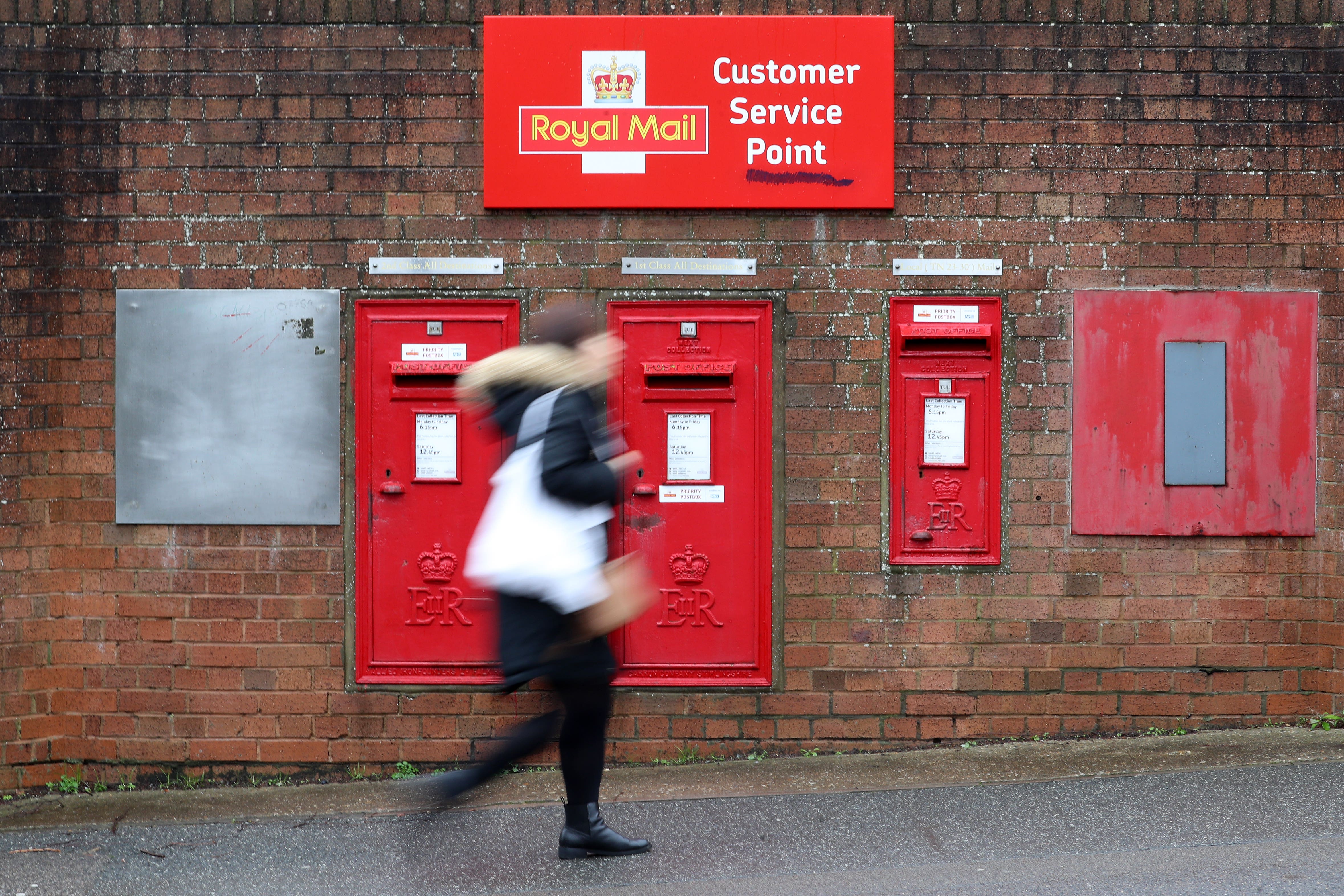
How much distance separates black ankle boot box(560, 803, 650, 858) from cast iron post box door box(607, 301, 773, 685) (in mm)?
1341

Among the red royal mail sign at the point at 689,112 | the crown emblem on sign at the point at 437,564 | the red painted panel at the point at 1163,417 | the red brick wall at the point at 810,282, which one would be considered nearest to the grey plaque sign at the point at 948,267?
the red brick wall at the point at 810,282

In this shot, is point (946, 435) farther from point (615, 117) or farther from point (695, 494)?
point (615, 117)

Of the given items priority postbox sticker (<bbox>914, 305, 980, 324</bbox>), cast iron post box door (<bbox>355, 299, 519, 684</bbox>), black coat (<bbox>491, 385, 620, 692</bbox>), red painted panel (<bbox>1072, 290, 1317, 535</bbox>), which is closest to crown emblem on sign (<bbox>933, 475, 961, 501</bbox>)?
red painted panel (<bbox>1072, 290, 1317, 535</bbox>)

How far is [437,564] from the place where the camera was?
16.8 ft

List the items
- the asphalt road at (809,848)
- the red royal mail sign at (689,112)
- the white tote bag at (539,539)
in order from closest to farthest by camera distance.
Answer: the white tote bag at (539,539) → the asphalt road at (809,848) → the red royal mail sign at (689,112)

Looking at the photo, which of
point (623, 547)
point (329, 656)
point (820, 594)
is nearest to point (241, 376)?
point (329, 656)

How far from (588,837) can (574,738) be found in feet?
1.37

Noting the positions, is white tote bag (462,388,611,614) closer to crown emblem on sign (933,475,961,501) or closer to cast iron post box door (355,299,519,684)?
cast iron post box door (355,299,519,684)

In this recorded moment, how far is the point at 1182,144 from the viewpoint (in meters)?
5.18

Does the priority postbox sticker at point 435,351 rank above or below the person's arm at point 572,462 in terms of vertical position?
above

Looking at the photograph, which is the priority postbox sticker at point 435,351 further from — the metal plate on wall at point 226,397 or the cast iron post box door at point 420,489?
the metal plate on wall at point 226,397

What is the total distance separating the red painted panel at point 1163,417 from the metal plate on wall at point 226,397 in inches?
136

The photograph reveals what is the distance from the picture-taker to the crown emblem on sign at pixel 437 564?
16.8 feet

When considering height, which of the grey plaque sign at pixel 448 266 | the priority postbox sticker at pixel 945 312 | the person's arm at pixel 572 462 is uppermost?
the grey plaque sign at pixel 448 266
